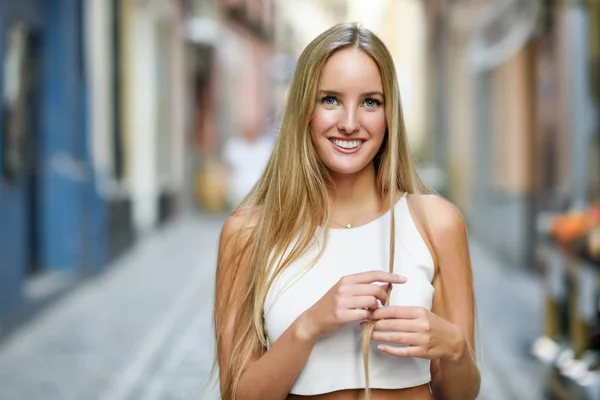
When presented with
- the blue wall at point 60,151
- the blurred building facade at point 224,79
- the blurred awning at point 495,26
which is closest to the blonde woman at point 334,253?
the blue wall at point 60,151

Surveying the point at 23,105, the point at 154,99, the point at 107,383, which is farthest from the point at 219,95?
the point at 107,383

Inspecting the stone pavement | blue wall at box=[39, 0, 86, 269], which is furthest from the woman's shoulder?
blue wall at box=[39, 0, 86, 269]

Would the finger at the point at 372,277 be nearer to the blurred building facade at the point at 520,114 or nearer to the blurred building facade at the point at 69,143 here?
the blurred building facade at the point at 520,114

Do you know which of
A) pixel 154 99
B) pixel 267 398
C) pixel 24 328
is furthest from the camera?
pixel 154 99

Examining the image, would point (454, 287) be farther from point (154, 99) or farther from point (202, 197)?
point (202, 197)

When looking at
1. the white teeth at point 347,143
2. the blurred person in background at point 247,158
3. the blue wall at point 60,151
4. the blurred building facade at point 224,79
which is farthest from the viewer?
the blurred building facade at point 224,79

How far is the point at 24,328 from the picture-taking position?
880 centimetres

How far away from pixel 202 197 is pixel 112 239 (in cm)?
830

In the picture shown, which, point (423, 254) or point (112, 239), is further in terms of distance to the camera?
point (112, 239)

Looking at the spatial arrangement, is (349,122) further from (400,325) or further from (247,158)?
(247,158)

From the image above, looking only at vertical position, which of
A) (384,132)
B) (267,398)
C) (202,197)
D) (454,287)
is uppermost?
(384,132)

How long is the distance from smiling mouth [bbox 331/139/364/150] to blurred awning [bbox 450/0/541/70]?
34.4 ft

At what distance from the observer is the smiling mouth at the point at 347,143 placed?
2.18m

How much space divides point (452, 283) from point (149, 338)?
6549 mm
